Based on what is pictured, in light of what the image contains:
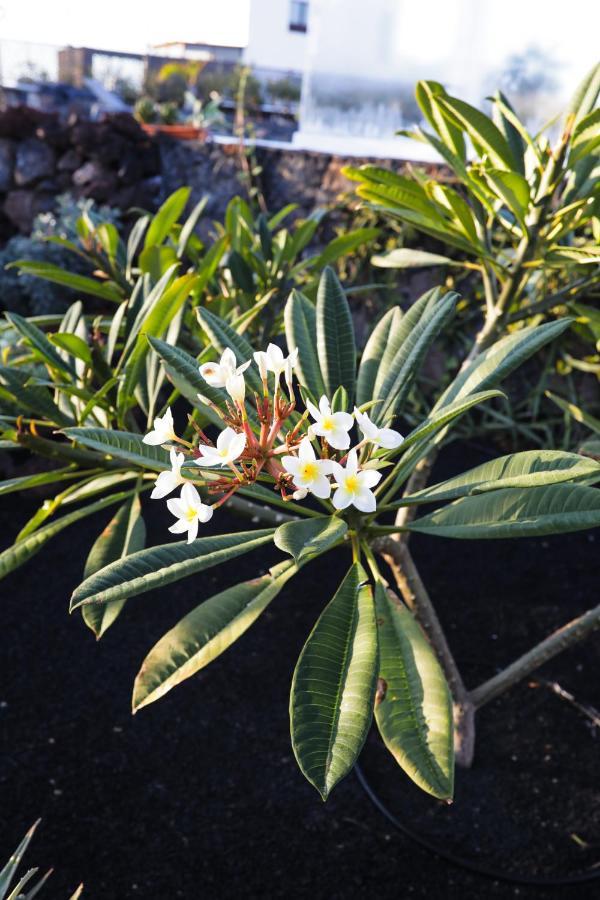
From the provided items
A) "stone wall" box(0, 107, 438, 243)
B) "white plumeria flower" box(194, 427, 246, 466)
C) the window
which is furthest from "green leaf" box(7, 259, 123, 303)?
the window

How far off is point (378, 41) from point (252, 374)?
389cm

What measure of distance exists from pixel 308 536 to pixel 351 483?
8cm

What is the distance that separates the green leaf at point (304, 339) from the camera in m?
1.06

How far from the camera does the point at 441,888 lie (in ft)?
4.58

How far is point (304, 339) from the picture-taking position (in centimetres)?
110

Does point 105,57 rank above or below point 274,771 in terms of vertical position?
above

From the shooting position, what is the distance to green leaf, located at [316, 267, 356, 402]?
1056mm

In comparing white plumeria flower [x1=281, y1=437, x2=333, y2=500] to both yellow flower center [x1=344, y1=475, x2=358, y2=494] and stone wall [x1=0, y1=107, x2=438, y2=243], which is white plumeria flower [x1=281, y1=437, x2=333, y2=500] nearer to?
yellow flower center [x1=344, y1=475, x2=358, y2=494]

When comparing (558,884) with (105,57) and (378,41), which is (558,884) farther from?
(105,57)

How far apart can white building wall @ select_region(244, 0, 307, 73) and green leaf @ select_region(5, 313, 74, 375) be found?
57.1 feet

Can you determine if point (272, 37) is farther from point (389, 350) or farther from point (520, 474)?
point (520, 474)

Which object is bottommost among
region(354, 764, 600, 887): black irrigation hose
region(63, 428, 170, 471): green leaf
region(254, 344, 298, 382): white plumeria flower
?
region(354, 764, 600, 887): black irrigation hose

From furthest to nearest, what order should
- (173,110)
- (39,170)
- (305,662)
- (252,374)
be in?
1. (173,110)
2. (39,170)
3. (252,374)
4. (305,662)

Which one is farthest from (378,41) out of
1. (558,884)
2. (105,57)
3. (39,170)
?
(105,57)
